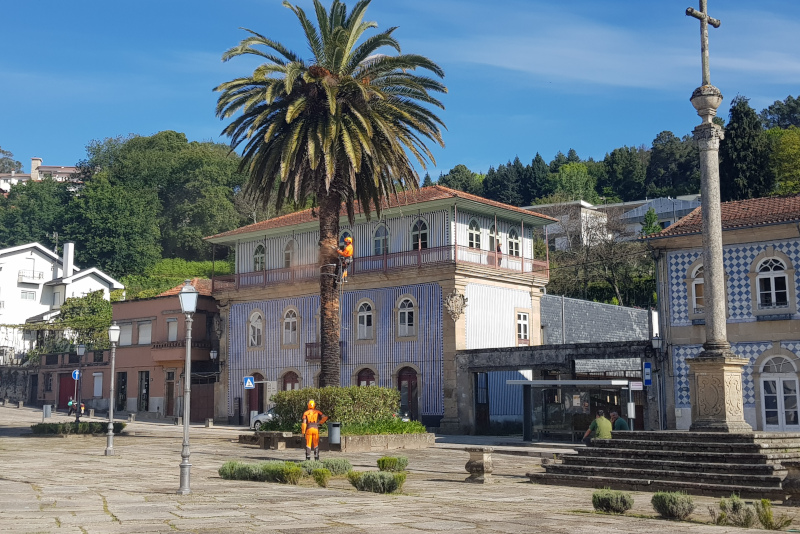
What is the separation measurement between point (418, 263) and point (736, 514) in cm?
2892

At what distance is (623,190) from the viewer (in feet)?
356

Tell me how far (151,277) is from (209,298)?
1228 inches

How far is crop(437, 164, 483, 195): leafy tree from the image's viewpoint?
106562mm

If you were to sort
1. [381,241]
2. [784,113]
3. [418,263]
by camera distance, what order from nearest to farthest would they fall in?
[418,263], [381,241], [784,113]

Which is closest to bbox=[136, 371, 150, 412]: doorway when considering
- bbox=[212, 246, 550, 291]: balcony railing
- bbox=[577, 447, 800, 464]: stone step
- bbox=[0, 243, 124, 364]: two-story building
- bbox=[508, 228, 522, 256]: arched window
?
bbox=[212, 246, 550, 291]: balcony railing

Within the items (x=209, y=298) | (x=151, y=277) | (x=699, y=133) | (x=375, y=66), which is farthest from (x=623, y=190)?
(x=699, y=133)

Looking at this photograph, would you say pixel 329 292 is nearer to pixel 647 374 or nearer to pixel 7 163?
pixel 647 374

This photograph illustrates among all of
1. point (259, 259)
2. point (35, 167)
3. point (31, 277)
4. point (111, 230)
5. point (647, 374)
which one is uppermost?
point (35, 167)

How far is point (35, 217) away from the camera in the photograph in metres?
91.9

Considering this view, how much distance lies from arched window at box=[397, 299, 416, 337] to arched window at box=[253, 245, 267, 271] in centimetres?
1039

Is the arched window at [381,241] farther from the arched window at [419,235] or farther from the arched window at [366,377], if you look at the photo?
the arched window at [366,377]

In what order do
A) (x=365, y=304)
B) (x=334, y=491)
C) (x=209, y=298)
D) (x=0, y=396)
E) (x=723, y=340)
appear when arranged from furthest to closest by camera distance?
1. (x=0, y=396)
2. (x=209, y=298)
3. (x=365, y=304)
4. (x=723, y=340)
5. (x=334, y=491)

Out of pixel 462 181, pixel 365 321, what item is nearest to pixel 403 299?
pixel 365 321

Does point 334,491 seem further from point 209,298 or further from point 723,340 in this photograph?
point 209,298
